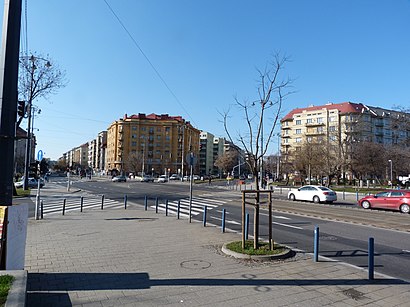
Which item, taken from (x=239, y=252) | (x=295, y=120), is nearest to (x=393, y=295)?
(x=239, y=252)

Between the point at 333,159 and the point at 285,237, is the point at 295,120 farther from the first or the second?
the point at 285,237

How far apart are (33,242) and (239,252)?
19.7 feet

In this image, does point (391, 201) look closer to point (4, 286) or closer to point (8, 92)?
point (8, 92)

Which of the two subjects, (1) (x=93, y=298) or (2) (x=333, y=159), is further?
(2) (x=333, y=159)

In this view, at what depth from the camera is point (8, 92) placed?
612 cm

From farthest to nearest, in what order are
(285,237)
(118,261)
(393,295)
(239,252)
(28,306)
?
(285,237) → (239,252) → (118,261) → (393,295) → (28,306)

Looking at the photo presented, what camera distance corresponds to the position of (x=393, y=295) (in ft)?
18.2

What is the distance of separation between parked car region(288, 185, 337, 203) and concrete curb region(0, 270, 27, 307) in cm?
2506

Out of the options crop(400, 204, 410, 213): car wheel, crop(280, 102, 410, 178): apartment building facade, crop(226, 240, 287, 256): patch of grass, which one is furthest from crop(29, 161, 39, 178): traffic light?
crop(280, 102, 410, 178): apartment building facade

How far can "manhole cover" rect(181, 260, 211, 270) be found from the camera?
22.8 feet

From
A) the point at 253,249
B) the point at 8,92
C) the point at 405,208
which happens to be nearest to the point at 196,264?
the point at 253,249

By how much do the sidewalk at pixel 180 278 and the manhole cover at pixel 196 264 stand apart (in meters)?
0.02

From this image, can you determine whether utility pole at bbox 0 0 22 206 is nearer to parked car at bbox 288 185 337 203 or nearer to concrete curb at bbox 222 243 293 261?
concrete curb at bbox 222 243 293 261

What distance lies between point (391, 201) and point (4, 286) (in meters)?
22.8
